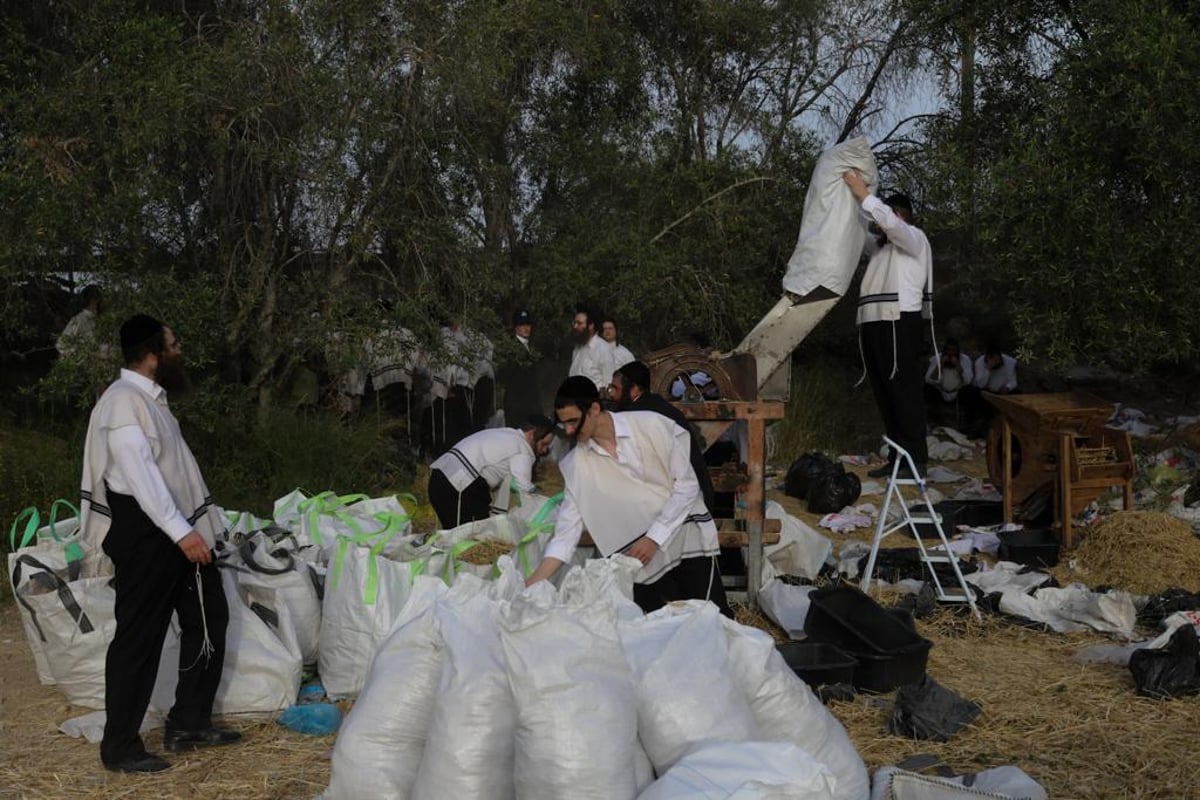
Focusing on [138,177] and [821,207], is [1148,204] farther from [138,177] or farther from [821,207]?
[138,177]

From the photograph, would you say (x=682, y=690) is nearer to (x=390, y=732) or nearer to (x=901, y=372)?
(x=390, y=732)

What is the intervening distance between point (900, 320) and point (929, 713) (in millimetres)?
2609

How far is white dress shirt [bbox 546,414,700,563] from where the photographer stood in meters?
5.20

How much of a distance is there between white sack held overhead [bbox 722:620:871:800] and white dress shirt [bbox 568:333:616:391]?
7.06 meters

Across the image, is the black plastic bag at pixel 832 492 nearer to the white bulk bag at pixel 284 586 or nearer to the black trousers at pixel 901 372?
the black trousers at pixel 901 372

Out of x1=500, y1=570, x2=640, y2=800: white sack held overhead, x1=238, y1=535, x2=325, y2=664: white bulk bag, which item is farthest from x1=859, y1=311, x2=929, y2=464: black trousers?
x1=500, y1=570, x2=640, y2=800: white sack held overhead

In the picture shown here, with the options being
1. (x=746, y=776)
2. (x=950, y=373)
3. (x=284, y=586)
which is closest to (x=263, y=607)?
(x=284, y=586)

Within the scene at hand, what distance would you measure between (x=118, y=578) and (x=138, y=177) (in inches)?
198

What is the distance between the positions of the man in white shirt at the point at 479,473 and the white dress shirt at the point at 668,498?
71.6 inches

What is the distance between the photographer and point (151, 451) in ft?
14.4

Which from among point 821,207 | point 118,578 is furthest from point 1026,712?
point 118,578

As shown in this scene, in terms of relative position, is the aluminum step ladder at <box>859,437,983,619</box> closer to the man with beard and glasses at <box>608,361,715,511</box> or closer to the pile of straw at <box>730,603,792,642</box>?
the pile of straw at <box>730,603,792,642</box>

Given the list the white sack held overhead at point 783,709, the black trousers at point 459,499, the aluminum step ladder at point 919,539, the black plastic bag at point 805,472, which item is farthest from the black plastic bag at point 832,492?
the white sack held overhead at point 783,709

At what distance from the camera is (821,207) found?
258 inches
